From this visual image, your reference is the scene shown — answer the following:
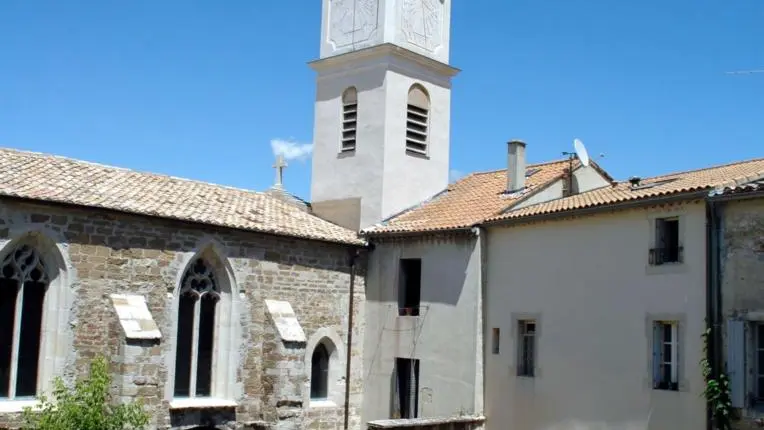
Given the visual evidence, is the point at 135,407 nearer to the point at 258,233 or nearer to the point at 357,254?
the point at 258,233

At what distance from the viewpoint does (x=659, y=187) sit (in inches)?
673

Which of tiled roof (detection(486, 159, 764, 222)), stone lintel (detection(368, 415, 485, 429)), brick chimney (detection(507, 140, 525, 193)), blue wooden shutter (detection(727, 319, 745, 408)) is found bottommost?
stone lintel (detection(368, 415, 485, 429))

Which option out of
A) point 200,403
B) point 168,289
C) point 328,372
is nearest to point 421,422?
point 328,372

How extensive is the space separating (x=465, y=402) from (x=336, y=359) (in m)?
3.71

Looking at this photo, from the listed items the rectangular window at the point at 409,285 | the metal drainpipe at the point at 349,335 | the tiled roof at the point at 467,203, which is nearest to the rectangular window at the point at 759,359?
the tiled roof at the point at 467,203

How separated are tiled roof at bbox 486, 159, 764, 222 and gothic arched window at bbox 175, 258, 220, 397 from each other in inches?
255

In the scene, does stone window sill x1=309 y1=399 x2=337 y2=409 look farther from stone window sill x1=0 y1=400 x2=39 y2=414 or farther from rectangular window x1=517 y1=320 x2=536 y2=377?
stone window sill x1=0 y1=400 x2=39 y2=414

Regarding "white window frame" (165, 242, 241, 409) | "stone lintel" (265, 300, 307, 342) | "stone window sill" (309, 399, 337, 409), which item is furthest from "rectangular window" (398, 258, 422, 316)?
"white window frame" (165, 242, 241, 409)

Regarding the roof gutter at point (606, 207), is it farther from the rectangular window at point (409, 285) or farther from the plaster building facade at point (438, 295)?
the rectangular window at point (409, 285)

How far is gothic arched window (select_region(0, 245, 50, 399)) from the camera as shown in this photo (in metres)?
16.7

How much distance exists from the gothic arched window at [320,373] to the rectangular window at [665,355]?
8.56m

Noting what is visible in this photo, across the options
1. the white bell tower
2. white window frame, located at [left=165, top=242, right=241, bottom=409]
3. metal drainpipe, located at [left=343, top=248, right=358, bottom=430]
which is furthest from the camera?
the white bell tower

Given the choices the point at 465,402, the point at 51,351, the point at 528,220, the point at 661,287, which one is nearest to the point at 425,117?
the point at 528,220

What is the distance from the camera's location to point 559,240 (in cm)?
1819
